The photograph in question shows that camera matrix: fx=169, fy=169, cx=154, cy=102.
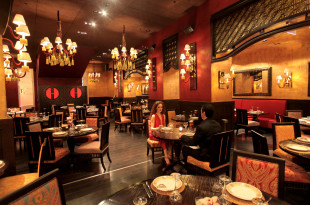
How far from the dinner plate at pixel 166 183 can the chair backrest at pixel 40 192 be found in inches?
29.0

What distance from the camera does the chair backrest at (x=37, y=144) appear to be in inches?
113

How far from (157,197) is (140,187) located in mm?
196

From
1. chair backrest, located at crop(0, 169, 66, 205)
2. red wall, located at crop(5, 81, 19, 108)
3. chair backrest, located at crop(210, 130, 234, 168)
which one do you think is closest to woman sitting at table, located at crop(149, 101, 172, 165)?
chair backrest, located at crop(210, 130, 234, 168)

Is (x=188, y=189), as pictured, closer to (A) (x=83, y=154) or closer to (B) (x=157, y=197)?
(B) (x=157, y=197)

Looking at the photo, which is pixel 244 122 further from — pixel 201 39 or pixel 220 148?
pixel 220 148

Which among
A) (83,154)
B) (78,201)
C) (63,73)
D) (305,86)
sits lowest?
(78,201)

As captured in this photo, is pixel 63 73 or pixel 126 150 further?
pixel 63 73

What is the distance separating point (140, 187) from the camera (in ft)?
4.46

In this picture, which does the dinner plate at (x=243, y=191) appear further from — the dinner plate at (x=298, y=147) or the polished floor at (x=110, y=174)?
the polished floor at (x=110, y=174)

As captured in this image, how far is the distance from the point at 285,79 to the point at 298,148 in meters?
5.79

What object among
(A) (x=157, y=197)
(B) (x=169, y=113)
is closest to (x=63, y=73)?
(B) (x=169, y=113)

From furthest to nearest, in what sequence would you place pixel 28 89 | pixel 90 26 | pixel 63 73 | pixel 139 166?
pixel 28 89 < pixel 63 73 < pixel 90 26 < pixel 139 166

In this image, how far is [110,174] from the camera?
3.39 metres

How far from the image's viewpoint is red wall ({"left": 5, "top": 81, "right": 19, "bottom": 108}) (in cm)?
1216
